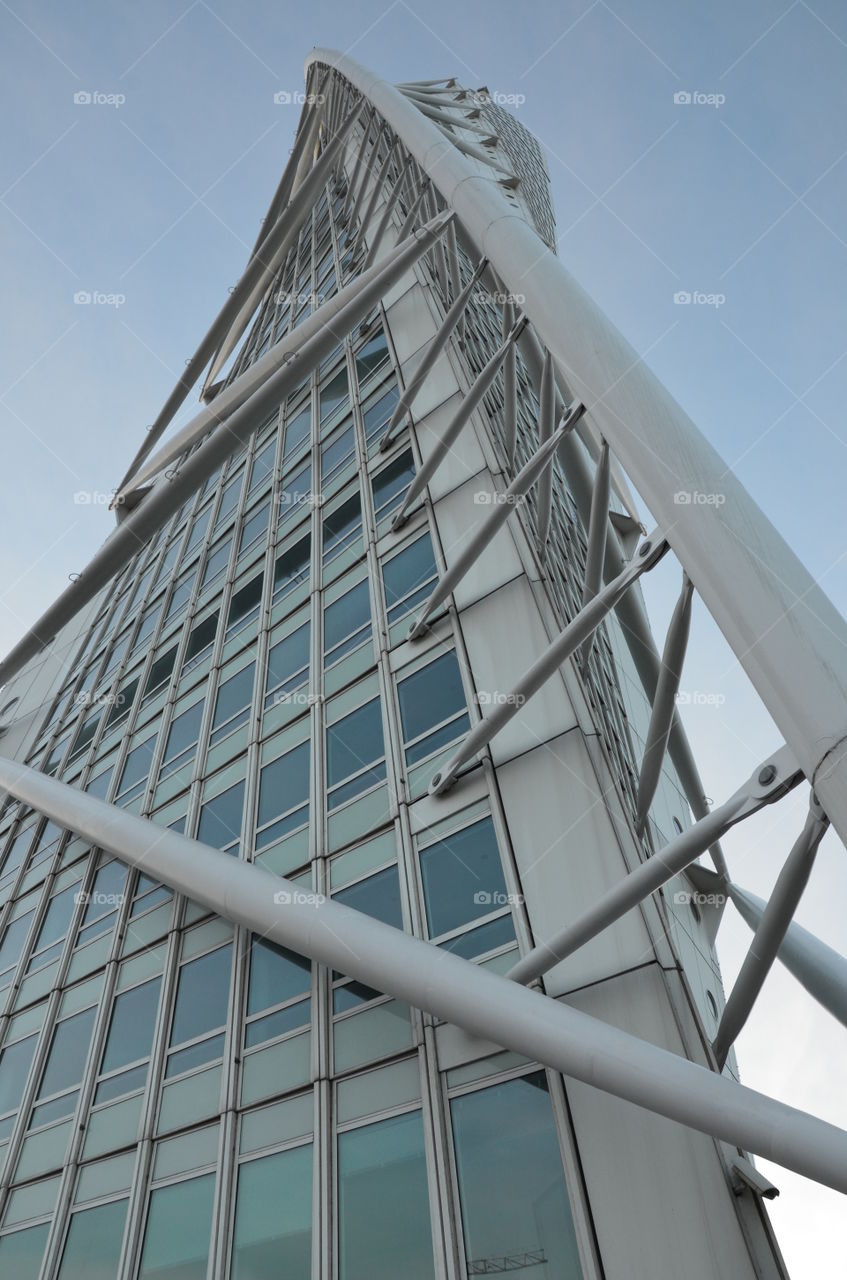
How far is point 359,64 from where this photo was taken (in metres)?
23.2

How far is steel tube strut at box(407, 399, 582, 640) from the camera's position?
361 inches

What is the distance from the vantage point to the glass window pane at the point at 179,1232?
9.94m

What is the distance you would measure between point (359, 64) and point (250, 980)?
22557 mm

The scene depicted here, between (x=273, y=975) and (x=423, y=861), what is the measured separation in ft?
8.49

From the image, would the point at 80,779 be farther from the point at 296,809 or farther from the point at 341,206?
the point at 341,206

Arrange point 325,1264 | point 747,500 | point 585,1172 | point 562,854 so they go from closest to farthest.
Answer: point 747,500 → point 585,1172 → point 325,1264 → point 562,854

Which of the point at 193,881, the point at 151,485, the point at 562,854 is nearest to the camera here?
the point at 562,854

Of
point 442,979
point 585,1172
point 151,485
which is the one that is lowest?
point 585,1172

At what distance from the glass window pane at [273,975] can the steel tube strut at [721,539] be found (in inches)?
290

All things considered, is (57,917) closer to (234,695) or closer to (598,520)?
(234,695)

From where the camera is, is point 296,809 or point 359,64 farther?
point 359,64

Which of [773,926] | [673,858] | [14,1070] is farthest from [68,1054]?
[773,926]

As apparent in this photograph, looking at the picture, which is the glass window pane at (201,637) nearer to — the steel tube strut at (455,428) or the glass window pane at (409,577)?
the glass window pane at (409,577)

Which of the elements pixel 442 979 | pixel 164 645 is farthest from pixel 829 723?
pixel 164 645
